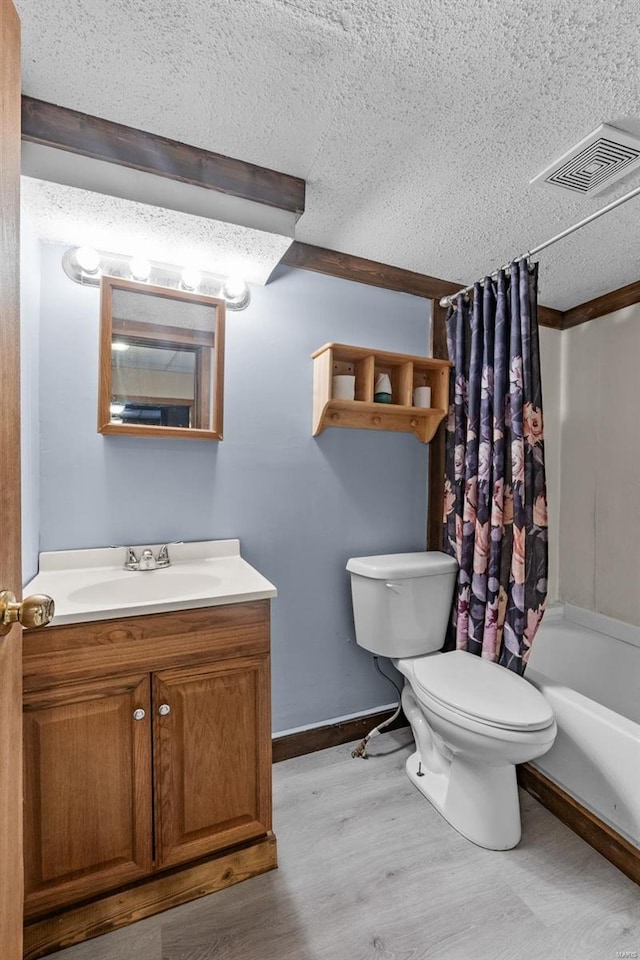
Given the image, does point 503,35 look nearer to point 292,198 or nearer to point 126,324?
point 292,198

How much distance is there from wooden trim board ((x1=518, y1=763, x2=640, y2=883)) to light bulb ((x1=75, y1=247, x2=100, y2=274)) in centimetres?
244

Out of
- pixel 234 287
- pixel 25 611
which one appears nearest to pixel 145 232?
pixel 234 287

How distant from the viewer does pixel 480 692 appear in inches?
60.1

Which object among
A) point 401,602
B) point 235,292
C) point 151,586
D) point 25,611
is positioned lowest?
point 401,602

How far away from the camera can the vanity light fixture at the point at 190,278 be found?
1.69 metres

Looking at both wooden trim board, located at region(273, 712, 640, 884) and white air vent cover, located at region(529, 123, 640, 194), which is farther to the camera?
wooden trim board, located at region(273, 712, 640, 884)

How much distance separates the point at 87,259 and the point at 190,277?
0.34 m

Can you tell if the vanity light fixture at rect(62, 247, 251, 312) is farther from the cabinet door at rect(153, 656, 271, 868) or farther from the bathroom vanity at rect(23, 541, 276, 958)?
the cabinet door at rect(153, 656, 271, 868)

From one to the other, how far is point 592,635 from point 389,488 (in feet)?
4.40

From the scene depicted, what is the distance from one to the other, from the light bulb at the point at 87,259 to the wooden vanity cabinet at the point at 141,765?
1.18 meters

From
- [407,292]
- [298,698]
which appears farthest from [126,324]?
[298,698]

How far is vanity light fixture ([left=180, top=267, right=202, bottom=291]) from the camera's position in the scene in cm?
169

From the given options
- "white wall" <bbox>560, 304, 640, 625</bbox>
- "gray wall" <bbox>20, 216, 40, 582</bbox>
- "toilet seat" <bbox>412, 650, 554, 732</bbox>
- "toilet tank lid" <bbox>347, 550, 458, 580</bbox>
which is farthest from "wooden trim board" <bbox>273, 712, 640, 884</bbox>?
"gray wall" <bbox>20, 216, 40, 582</bbox>

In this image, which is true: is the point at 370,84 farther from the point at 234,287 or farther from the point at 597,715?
the point at 597,715
